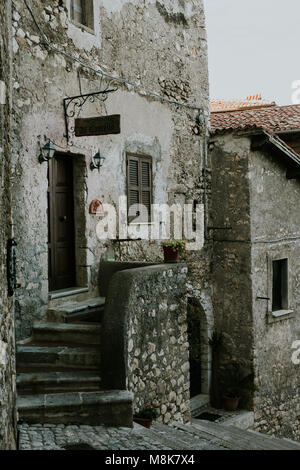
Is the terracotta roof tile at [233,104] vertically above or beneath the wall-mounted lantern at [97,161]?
above

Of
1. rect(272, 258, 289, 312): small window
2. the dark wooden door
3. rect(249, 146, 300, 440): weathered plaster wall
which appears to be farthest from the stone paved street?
rect(272, 258, 289, 312): small window

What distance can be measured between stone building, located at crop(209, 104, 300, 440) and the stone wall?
11.6 ft

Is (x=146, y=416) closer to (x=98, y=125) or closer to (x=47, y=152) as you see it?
(x=47, y=152)

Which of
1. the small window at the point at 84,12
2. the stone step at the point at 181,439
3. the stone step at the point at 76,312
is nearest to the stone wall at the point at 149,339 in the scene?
the stone step at the point at 181,439

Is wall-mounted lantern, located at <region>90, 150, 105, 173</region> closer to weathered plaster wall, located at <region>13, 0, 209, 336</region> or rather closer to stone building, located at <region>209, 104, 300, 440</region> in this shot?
weathered plaster wall, located at <region>13, 0, 209, 336</region>

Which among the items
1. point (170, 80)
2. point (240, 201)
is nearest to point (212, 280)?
point (240, 201)

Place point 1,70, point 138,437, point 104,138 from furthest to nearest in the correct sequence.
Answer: point 104,138, point 138,437, point 1,70

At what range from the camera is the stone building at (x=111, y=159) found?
6.90 metres

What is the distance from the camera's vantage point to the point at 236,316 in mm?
10844

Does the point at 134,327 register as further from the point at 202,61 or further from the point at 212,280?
the point at 202,61

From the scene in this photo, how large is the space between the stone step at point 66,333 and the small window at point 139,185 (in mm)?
2779

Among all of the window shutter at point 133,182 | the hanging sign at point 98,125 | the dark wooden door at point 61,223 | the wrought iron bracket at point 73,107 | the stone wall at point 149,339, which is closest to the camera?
the stone wall at point 149,339

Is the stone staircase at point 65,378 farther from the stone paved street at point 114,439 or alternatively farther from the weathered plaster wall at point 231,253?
the weathered plaster wall at point 231,253

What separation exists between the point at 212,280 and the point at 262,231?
148 cm
